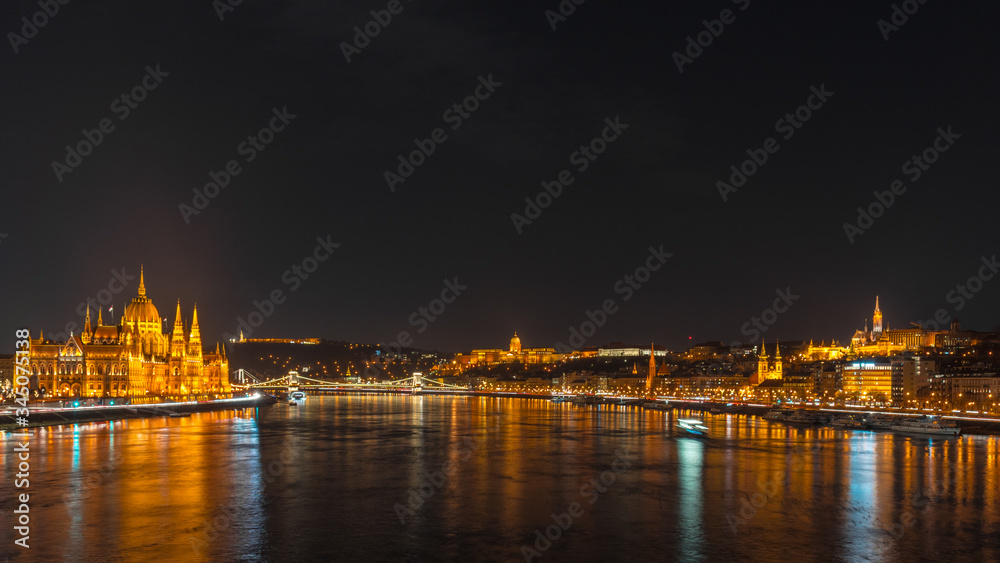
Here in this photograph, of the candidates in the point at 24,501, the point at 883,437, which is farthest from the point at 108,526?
the point at 883,437

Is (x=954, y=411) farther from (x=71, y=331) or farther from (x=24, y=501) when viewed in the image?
(x=71, y=331)

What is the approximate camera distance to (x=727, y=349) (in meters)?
196

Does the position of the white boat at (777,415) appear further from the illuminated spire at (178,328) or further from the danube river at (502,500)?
the illuminated spire at (178,328)

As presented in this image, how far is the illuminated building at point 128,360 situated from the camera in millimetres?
88438

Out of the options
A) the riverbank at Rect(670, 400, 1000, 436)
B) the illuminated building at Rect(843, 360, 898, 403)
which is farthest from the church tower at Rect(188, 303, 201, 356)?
the illuminated building at Rect(843, 360, 898, 403)

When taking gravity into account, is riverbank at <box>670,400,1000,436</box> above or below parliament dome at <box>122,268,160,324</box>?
below

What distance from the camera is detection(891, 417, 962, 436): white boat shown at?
170 feet

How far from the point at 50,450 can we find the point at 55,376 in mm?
54886

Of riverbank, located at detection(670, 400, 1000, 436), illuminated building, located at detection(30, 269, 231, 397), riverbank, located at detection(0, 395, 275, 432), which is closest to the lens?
riverbank, located at detection(0, 395, 275, 432)

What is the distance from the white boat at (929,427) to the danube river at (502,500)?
235 inches

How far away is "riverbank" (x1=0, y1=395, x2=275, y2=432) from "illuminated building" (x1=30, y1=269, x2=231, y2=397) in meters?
12.4
